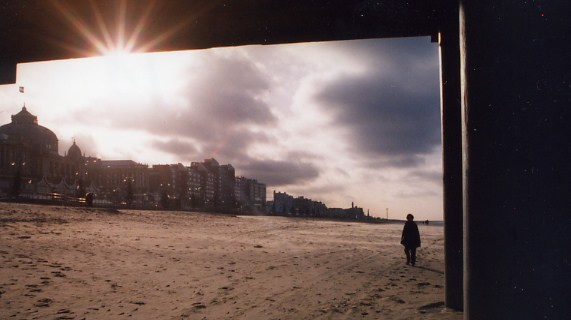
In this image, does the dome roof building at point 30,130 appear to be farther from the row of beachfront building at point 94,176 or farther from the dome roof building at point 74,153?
the dome roof building at point 74,153

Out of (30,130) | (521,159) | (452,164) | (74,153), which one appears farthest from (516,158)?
(74,153)

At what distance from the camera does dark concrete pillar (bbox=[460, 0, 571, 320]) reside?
1.96m

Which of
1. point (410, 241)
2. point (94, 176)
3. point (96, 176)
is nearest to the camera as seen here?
point (410, 241)

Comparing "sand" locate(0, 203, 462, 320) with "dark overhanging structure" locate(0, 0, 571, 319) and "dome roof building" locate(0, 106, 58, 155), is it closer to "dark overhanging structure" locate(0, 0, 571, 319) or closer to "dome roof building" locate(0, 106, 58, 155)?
"dark overhanging structure" locate(0, 0, 571, 319)

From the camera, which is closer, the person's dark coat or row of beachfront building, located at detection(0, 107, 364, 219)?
the person's dark coat

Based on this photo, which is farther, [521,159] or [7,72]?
[7,72]

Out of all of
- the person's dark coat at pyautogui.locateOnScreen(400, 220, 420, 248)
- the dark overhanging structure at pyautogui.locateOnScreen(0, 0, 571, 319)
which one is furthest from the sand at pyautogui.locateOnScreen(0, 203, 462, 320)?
the dark overhanging structure at pyautogui.locateOnScreen(0, 0, 571, 319)

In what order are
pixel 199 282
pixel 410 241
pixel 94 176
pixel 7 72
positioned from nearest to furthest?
pixel 7 72
pixel 199 282
pixel 410 241
pixel 94 176

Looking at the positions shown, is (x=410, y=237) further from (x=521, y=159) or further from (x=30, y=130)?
(x=30, y=130)

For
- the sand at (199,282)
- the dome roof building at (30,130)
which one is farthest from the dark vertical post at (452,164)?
the dome roof building at (30,130)

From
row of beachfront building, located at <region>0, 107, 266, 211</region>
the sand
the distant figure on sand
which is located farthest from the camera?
row of beachfront building, located at <region>0, 107, 266, 211</region>

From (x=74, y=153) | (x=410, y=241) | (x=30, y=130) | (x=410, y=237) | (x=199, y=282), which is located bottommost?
(x=199, y=282)

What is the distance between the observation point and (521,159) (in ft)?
6.63

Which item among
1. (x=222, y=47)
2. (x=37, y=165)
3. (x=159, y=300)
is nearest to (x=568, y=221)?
(x=222, y=47)
